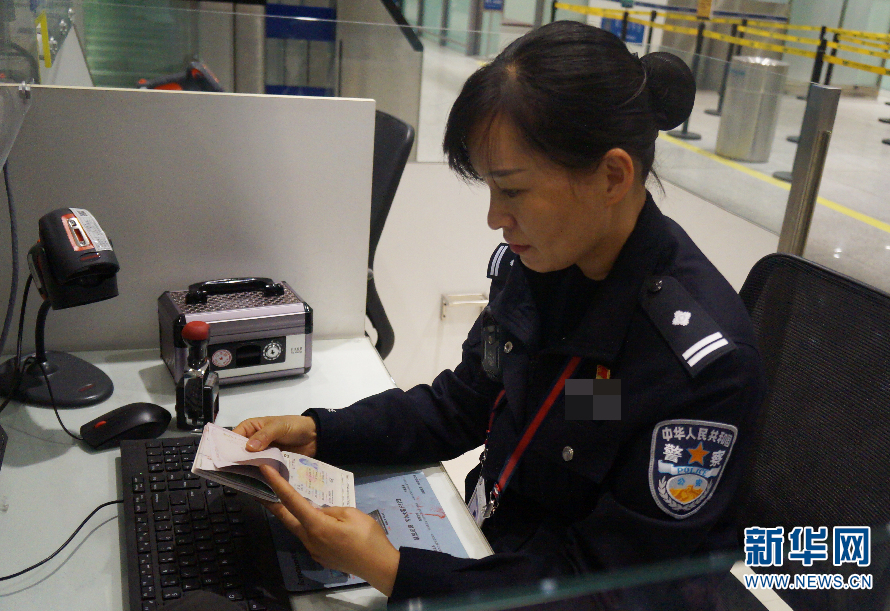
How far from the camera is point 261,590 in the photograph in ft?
2.77

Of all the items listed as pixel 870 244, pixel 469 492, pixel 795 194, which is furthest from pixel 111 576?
pixel 870 244

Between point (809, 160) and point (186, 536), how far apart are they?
1799 millimetres

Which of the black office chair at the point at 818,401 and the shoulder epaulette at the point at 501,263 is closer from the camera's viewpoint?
the black office chair at the point at 818,401

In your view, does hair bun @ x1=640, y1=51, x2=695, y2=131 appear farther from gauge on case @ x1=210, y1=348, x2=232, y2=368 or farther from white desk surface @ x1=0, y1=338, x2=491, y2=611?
gauge on case @ x1=210, y1=348, x2=232, y2=368

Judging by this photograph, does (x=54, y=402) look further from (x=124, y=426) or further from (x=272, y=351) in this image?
(x=272, y=351)

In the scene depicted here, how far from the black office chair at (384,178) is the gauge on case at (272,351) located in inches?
28.8

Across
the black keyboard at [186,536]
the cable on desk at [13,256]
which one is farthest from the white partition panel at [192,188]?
the black keyboard at [186,536]

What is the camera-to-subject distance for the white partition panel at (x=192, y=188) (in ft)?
4.19

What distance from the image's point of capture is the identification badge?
1.10m

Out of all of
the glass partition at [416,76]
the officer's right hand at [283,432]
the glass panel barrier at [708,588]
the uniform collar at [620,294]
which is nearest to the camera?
the glass panel barrier at [708,588]

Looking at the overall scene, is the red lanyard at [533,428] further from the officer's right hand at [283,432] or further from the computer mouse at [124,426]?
the computer mouse at [124,426]

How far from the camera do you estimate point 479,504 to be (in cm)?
112

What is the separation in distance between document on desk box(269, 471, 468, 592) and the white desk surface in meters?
0.02

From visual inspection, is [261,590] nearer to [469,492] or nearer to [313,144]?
[469,492]
